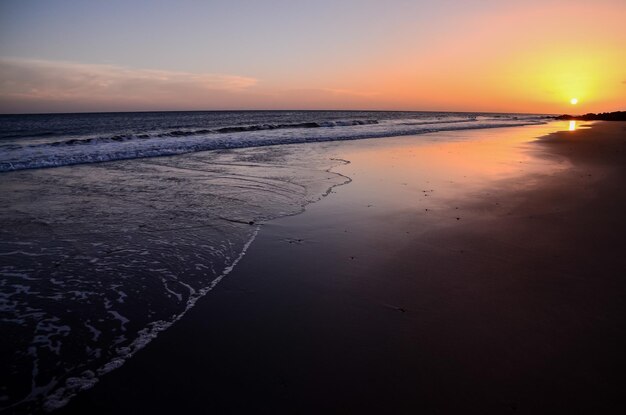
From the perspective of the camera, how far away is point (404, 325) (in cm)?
360

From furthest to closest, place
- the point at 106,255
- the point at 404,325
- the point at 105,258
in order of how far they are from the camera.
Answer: the point at 106,255, the point at 105,258, the point at 404,325

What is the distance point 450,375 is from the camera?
2881 millimetres

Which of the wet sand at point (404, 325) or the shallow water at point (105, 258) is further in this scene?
the shallow water at point (105, 258)

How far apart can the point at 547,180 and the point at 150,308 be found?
10.7 meters

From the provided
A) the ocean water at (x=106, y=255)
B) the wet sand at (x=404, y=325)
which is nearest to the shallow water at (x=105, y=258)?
the ocean water at (x=106, y=255)

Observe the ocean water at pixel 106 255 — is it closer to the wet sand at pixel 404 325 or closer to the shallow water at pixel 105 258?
the shallow water at pixel 105 258

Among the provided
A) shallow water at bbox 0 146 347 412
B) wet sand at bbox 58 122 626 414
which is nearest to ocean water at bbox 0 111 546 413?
shallow water at bbox 0 146 347 412

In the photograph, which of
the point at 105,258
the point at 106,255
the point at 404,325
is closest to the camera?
the point at 404,325

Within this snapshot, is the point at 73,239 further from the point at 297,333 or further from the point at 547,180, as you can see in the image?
the point at 547,180

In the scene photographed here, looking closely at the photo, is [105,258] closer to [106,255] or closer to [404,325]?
[106,255]

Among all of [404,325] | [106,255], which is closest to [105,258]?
[106,255]

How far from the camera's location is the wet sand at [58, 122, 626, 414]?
2.69 m

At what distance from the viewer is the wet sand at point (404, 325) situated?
8.82 feet

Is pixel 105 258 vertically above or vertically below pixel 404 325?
above
